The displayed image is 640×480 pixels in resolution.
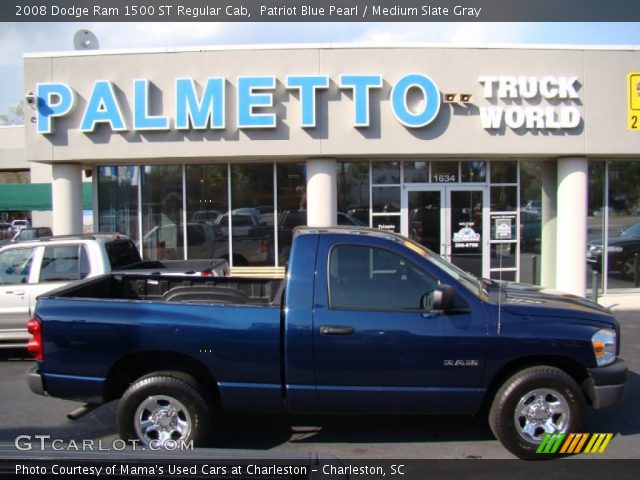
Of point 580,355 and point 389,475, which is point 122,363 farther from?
point 580,355

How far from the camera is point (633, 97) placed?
37.3ft

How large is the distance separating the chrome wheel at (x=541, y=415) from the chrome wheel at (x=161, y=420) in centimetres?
269

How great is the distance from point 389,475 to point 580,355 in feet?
5.95

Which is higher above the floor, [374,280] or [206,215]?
[206,215]

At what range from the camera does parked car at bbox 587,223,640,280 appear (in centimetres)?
1280

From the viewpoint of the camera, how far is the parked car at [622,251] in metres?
12.8

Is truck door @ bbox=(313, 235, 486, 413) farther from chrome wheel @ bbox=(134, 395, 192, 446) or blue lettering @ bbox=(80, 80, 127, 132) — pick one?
blue lettering @ bbox=(80, 80, 127, 132)

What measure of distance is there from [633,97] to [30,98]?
12.4 meters

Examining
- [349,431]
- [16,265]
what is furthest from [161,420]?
[16,265]

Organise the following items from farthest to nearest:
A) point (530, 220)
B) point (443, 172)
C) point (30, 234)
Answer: point (30, 234)
point (530, 220)
point (443, 172)

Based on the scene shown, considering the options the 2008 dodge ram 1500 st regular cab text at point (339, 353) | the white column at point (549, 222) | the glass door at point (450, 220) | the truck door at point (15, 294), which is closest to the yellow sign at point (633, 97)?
the white column at point (549, 222)

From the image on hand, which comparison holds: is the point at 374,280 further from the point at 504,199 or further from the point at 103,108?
the point at 504,199

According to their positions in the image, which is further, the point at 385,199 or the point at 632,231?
the point at 632,231

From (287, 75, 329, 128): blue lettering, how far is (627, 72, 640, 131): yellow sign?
6.28m
